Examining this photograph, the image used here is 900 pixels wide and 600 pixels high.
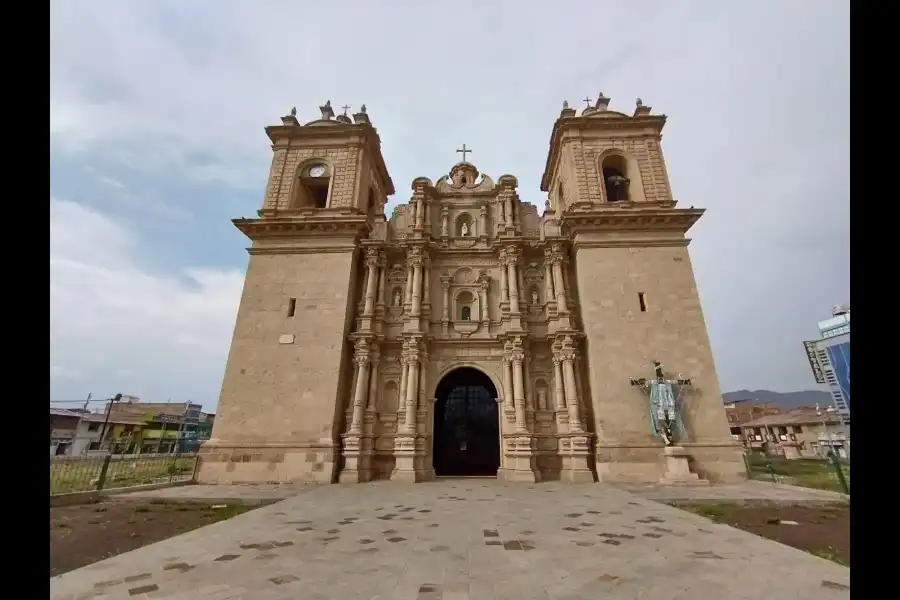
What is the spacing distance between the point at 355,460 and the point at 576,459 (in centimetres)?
851

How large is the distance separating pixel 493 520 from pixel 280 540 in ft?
13.4

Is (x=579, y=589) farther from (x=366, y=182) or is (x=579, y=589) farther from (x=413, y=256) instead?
(x=366, y=182)

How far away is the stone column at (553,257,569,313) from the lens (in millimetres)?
18844

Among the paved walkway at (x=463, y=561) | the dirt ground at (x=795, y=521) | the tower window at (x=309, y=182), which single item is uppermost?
the tower window at (x=309, y=182)

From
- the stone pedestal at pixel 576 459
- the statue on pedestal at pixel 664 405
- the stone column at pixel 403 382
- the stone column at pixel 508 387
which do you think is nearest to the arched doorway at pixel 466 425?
the stone column at pixel 508 387

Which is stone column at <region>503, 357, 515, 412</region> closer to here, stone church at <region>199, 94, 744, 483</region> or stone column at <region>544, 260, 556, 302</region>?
stone church at <region>199, 94, 744, 483</region>

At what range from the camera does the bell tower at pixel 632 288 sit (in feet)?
52.9

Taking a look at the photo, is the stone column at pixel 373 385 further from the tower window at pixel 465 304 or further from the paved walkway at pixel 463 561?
the paved walkway at pixel 463 561

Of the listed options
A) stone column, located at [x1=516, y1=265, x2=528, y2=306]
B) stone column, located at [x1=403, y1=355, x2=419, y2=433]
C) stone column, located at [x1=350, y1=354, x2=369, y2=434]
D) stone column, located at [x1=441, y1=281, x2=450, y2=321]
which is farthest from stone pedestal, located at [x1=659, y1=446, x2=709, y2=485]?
stone column, located at [x1=350, y1=354, x2=369, y2=434]

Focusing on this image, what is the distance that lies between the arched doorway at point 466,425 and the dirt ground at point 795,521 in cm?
954

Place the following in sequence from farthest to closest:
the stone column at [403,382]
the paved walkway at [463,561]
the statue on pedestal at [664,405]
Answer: the stone column at [403,382] → the statue on pedestal at [664,405] → the paved walkway at [463,561]

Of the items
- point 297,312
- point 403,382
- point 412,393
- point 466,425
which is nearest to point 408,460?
point 412,393
